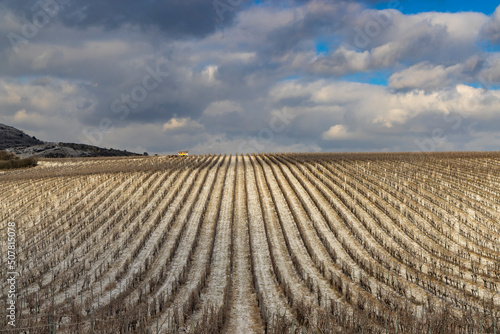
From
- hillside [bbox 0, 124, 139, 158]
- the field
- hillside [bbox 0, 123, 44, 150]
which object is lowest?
the field

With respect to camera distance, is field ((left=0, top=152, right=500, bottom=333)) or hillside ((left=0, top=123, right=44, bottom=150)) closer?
field ((left=0, top=152, right=500, bottom=333))

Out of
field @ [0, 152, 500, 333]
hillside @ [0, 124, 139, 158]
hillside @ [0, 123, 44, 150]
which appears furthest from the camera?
hillside @ [0, 123, 44, 150]

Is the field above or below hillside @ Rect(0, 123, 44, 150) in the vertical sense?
below

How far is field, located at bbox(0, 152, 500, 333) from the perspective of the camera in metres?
13.7

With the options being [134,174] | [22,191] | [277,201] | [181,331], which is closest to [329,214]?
[277,201]

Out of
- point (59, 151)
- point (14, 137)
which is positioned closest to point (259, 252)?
point (59, 151)

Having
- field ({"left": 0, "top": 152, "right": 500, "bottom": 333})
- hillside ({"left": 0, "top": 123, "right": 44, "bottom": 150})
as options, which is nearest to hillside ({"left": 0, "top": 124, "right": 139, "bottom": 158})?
hillside ({"left": 0, "top": 123, "right": 44, "bottom": 150})

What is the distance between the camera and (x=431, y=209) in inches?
1014

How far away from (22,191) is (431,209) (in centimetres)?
3075

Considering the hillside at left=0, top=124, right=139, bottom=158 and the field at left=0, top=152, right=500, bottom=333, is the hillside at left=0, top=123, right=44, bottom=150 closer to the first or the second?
the hillside at left=0, top=124, right=139, bottom=158

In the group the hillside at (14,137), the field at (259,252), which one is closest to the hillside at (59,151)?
the hillside at (14,137)

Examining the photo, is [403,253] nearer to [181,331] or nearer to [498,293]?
[498,293]

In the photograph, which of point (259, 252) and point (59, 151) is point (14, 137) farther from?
point (259, 252)

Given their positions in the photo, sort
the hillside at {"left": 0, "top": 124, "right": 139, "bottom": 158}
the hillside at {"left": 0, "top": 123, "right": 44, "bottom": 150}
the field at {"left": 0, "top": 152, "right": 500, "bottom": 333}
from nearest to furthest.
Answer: the field at {"left": 0, "top": 152, "right": 500, "bottom": 333} → the hillside at {"left": 0, "top": 124, "right": 139, "bottom": 158} → the hillside at {"left": 0, "top": 123, "right": 44, "bottom": 150}
